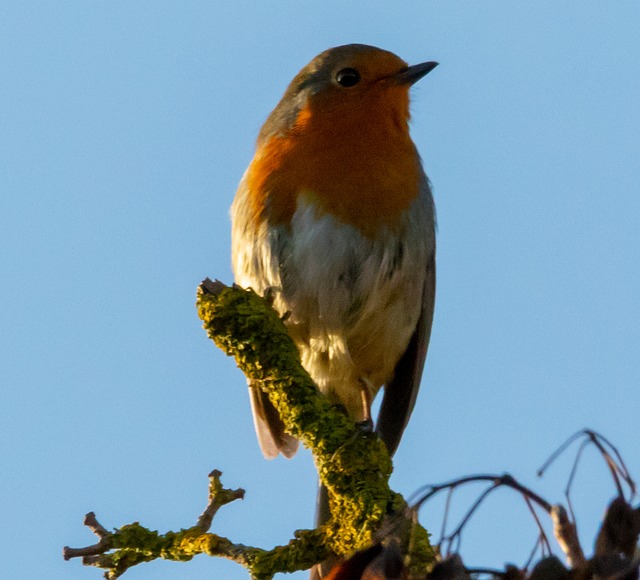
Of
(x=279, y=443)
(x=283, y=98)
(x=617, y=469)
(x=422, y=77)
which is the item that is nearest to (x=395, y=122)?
(x=422, y=77)

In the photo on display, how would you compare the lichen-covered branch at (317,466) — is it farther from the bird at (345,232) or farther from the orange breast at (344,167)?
the orange breast at (344,167)

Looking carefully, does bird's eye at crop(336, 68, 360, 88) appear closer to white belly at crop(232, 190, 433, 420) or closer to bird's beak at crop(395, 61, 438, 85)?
bird's beak at crop(395, 61, 438, 85)

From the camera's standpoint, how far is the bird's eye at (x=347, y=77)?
21.3 ft

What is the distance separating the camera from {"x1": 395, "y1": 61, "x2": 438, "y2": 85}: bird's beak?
6.57m

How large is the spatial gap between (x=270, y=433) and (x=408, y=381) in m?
0.97

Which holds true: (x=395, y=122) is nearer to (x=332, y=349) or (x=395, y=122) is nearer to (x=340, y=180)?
(x=340, y=180)

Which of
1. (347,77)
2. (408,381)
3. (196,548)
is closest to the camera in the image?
(196,548)

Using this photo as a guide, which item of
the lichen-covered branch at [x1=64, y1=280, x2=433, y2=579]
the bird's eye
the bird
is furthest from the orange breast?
the lichen-covered branch at [x1=64, y1=280, x2=433, y2=579]

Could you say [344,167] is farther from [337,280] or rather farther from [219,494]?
[219,494]

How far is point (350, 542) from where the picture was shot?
4070mm

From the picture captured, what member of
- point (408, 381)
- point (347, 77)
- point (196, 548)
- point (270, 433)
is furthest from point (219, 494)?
point (347, 77)

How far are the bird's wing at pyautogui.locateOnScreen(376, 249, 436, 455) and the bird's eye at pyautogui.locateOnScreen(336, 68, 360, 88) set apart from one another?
114 centimetres

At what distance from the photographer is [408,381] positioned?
6.75m

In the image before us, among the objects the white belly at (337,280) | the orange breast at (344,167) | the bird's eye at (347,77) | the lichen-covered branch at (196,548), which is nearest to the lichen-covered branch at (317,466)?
the lichen-covered branch at (196,548)
